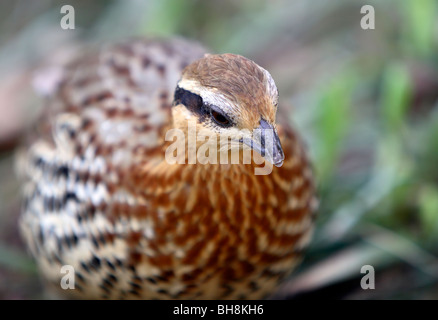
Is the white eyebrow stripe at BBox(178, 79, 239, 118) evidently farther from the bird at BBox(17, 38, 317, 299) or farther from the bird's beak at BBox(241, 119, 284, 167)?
the bird's beak at BBox(241, 119, 284, 167)

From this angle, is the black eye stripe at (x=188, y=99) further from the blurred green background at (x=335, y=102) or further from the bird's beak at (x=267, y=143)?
the blurred green background at (x=335, y=102)

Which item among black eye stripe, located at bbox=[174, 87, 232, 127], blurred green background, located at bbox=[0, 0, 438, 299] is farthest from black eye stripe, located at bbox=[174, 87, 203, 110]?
blurred green background, located at bbox=[0, 0, 438, 299]

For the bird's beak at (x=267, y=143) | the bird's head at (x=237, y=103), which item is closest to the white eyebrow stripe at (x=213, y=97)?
the bird's head at (x=237, y=103)

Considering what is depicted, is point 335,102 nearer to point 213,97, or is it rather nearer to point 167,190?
point 167,190

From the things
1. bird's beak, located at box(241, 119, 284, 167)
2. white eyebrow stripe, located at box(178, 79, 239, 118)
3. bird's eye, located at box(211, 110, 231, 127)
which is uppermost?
white eyebrow stripe, located at box(178, 79, 239, 118)

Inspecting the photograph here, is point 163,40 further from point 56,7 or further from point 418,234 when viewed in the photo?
point 56,7

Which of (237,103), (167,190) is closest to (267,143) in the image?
(237,103)

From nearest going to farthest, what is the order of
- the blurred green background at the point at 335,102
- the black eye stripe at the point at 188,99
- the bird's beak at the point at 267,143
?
the bird's beak at the point at 267,143, the black eye stripe at the point at 188,99, the blurred green background at the point at 335,102

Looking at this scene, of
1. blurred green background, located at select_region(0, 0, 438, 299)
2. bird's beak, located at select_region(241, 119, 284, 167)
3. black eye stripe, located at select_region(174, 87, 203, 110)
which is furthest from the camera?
blurred green background, located at select_region(0, 0, 438, 299)

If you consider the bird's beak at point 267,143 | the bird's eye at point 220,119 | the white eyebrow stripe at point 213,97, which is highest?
the white eyebrow stripe at point 213,97
